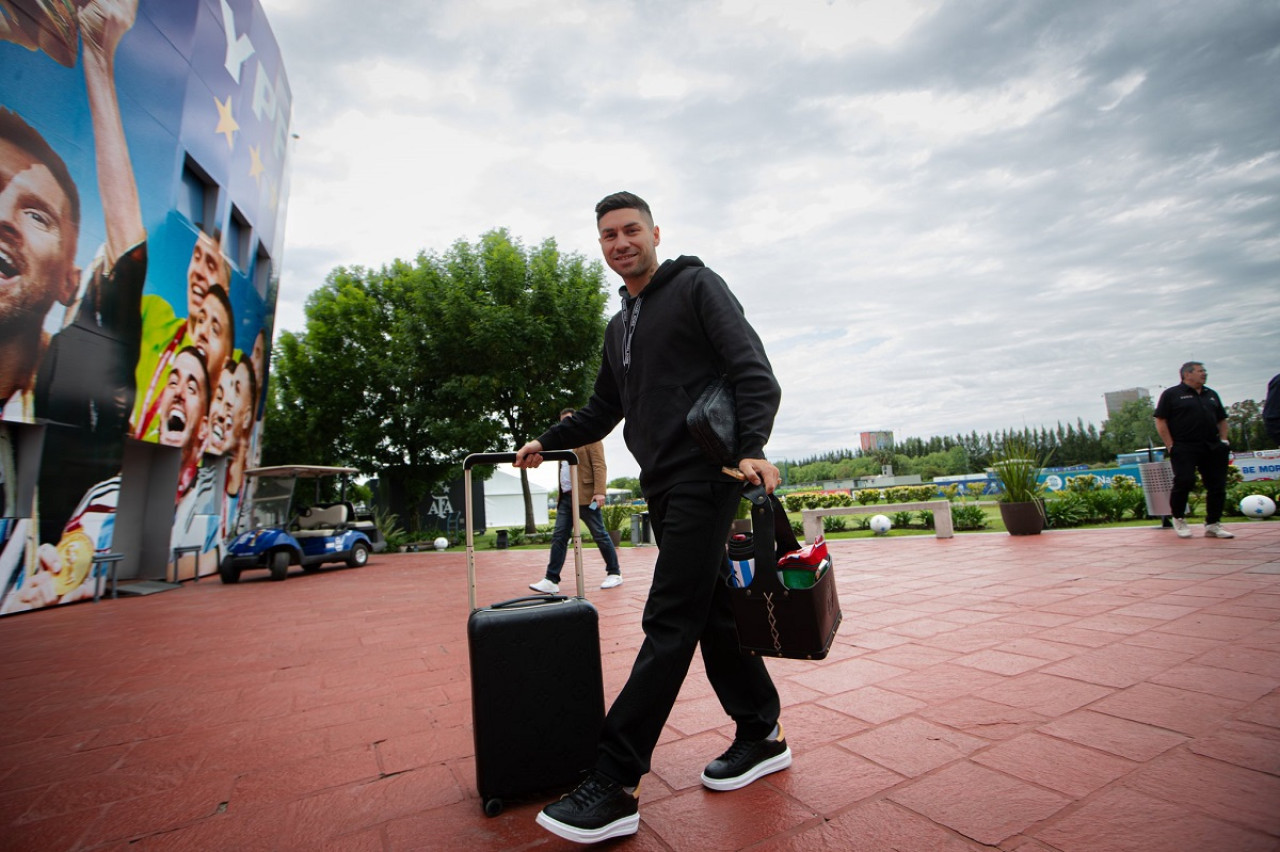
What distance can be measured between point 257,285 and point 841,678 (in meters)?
17.1

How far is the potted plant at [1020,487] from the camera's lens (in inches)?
344

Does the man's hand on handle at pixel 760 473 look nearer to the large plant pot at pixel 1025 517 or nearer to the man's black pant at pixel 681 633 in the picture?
the man's black pant at pixel 681 633

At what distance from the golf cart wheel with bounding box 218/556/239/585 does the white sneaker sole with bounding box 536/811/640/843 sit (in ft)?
37.6

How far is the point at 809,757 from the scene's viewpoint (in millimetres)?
2051

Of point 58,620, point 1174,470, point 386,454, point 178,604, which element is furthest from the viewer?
point 386,454

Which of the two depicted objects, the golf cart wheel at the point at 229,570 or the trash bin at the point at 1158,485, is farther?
the golf cart wheel at the point at 229,570

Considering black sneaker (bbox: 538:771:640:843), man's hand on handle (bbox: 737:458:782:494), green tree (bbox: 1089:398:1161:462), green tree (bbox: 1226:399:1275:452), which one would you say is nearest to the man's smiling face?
black sneaker (bbox: 538:771:640:843)

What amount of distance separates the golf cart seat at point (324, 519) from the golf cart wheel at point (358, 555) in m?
0.54

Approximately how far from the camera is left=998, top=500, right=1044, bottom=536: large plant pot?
28.5 feet

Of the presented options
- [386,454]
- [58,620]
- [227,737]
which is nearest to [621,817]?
[227,737]

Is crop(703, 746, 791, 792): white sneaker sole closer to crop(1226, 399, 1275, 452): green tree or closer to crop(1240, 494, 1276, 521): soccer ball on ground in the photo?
crop(1240, 494, 1276, 521): soccer ball on ground

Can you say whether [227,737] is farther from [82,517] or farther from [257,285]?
[257,285]

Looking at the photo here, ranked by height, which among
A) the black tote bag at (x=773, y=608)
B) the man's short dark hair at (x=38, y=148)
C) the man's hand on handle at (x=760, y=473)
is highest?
the man's short dark hair at (x=38, y=148)

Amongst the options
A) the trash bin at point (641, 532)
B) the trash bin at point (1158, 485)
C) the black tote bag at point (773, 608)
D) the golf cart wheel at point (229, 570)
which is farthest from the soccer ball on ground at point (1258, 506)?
the golf cart wheel at point (229, 570)
